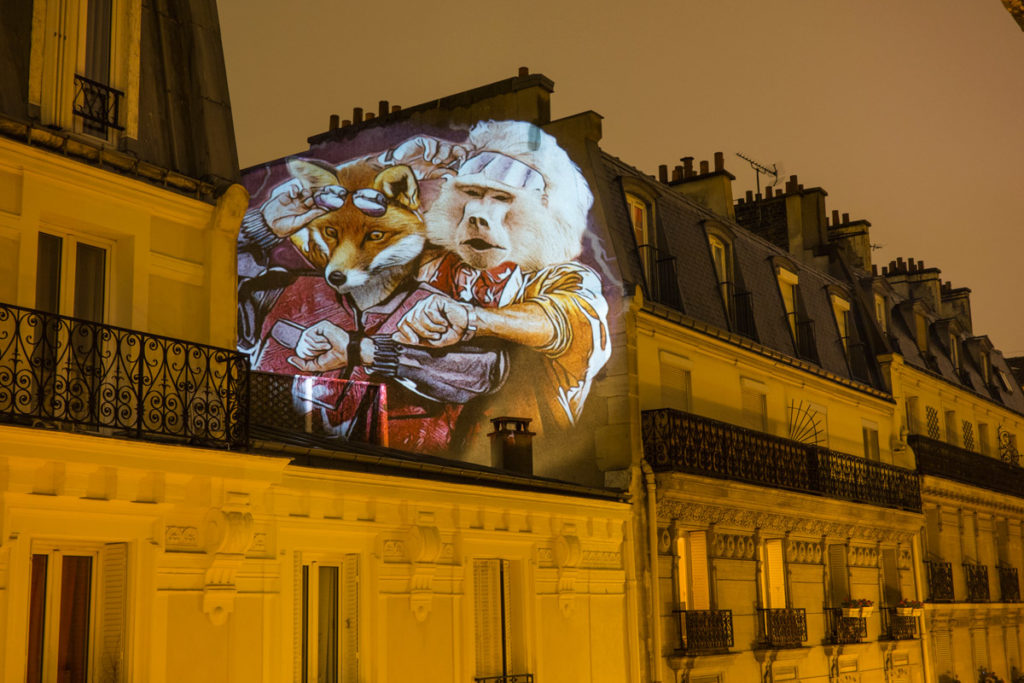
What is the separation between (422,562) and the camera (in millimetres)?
13125

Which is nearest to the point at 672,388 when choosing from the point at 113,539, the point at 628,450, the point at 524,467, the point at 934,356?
the point at 628,450

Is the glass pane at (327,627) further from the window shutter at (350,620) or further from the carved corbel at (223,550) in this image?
the carved corbel at (223,550)

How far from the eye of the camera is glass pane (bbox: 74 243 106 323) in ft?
35.9

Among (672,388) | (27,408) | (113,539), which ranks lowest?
(113,539)

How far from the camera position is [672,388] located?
19.8 m

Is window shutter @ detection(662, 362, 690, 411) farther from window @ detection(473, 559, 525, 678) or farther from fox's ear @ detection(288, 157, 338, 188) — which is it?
fox's ear @ detection(288, 157, 338, 188)

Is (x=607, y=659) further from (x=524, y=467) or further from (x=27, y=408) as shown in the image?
(x=27, y=408)

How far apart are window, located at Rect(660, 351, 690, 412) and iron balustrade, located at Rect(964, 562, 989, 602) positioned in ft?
41.5

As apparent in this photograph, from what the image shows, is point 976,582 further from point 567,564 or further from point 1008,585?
point 567,564

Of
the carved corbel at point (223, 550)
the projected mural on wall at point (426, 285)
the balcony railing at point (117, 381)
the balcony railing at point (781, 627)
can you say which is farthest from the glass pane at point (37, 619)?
the balcony railing at point (781, 627)

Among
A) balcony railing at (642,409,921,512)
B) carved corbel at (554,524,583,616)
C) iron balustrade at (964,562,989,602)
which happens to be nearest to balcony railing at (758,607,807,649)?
balcony railing at (642,409,921,512)

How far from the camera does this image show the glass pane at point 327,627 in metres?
12.4

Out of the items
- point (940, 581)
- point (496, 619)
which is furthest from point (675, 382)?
point (940, 581)

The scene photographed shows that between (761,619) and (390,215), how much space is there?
28.7ft
